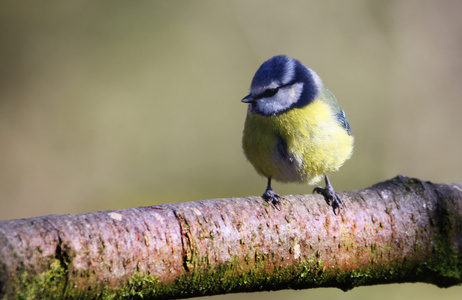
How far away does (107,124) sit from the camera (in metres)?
3.68

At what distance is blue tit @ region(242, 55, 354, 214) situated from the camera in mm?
2111

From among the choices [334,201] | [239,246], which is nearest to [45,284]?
[239,246]

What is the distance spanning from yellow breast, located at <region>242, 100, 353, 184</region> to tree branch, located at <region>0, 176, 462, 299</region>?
1.17 feet

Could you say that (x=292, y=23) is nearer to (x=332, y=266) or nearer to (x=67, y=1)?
(x=67, y=1)

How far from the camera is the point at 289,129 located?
2.11 meters

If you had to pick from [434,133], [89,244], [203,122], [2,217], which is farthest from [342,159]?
[2,217]

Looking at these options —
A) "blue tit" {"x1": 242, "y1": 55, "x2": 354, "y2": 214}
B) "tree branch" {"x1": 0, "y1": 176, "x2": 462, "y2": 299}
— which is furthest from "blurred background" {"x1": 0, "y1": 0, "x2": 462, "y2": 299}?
"tree branch" {"x1": 0, "y1": 176, "x2": 462, "y2": 299}

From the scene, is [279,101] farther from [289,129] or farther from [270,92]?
[289,129]

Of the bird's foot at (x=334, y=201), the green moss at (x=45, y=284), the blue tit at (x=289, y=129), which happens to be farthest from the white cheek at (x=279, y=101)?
the green moss at (x=45, y=284)

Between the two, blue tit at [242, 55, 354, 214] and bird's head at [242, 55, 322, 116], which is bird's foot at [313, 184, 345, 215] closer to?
blue tit at [242, 55, 354, 214]

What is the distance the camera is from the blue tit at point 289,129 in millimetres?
2111

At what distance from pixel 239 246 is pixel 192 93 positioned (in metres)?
2.63

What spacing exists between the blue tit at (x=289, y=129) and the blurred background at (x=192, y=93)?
4.60 ft

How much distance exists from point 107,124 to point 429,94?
2.80m
